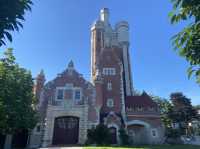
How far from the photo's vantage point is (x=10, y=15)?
560 centimetres

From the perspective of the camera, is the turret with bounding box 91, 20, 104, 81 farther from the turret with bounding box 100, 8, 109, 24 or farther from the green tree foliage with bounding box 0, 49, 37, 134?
the green tree foliage with bounding box 0, 49, 37, 134

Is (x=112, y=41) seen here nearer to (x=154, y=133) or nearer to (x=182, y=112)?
(x=182, y=112)

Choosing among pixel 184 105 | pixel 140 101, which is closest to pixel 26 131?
pixel 140 101

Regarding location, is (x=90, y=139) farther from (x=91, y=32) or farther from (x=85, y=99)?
(x=91, y=32)

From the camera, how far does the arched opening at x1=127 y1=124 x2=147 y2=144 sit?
1275 inches

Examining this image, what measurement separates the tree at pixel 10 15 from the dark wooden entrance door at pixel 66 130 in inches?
Answer: 975

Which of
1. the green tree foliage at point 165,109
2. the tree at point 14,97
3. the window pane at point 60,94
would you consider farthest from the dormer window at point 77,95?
the green tree foliage at point 165,109

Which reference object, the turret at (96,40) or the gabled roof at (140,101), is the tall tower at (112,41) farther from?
the gabled roof at (140,101)

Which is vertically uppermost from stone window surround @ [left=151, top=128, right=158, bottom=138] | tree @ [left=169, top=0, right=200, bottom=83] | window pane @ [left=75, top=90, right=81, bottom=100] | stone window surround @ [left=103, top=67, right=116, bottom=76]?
stone window surround @ [left=103, top=67, right=116, bottom=76]

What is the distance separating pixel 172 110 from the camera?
168 feet

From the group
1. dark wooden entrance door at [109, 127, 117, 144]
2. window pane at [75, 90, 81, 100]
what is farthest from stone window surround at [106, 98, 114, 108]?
window pane at [75, 90, 81, 100]

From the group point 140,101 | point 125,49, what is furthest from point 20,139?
point 125,49

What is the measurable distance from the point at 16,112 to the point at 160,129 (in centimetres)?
2138

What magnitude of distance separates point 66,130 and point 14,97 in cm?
1094
